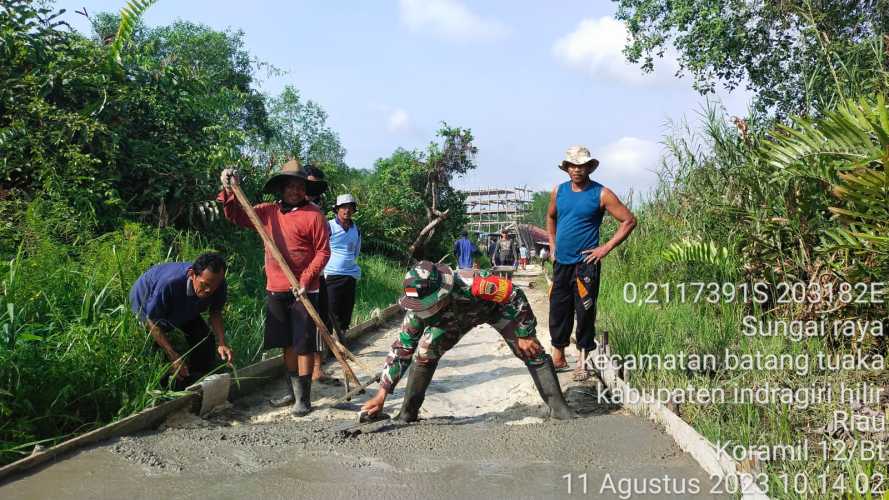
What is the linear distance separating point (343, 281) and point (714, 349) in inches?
146

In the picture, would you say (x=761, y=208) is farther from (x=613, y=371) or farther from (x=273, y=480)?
(x=273, y=480)

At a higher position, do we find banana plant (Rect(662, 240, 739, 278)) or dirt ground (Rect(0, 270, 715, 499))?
banana plant (Rect(662, 240, 739, 278))

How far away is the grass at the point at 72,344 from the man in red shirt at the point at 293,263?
901mm

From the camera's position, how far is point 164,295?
5145mm

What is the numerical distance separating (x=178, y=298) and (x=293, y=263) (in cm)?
87

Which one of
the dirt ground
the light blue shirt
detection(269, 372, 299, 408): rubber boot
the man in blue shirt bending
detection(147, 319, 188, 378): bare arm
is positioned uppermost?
the light blue shirt

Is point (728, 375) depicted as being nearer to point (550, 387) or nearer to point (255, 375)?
point (550, 387)

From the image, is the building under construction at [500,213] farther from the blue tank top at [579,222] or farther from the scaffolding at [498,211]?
the blue tank top at [579,222]

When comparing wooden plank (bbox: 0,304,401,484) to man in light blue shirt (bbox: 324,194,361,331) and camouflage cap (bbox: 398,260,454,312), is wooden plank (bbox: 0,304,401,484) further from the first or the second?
camouflage cap (bbox: 398,260,454,312)

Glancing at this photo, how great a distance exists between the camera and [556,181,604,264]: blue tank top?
592cm

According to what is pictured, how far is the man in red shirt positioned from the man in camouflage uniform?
0.87 m

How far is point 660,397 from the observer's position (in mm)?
4805

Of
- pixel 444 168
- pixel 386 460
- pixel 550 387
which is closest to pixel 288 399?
pixel 386 460

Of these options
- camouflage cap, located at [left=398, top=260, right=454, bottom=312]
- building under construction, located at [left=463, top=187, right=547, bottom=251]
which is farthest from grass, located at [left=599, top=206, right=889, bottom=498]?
building under construction, located at [left=463, top=187, right=547, bottom=251]
